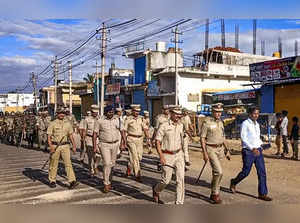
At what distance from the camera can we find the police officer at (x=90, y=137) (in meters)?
10.2

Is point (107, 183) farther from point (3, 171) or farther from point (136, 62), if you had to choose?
point (136, 62)

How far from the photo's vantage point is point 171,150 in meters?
6.58

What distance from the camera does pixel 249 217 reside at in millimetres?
4621

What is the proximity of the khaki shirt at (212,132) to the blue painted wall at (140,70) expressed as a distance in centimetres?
3081

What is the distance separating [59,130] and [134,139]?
187 centimetres

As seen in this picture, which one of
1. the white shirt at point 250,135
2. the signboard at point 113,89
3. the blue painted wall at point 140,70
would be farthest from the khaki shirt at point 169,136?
the signboard at point 113,89

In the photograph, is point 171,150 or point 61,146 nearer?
point 171,150

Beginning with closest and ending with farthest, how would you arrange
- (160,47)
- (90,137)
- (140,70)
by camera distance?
(90,137), (140,70), (160,47)

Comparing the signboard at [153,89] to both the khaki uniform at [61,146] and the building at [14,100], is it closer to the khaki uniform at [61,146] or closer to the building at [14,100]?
the khaki uniform at [61,146]

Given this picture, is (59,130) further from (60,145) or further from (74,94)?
(74,94)

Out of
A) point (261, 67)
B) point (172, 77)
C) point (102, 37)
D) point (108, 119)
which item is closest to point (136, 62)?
point (172, 77)

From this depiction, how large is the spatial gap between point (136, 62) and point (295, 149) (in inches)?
1119

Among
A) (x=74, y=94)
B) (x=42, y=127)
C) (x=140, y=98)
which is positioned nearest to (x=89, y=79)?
(x=74, y=94)

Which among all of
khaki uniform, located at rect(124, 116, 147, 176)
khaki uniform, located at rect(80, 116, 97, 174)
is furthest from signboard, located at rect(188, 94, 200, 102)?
khaki uniform, located at rect(124, 116, 147, 176)
